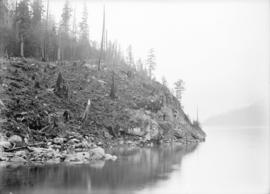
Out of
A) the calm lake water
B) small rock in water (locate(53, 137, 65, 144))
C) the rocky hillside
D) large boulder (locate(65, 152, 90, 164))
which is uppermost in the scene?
the rocky hillside

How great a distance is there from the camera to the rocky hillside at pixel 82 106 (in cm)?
3045

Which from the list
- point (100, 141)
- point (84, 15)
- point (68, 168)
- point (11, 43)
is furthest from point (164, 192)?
point (84, 15)

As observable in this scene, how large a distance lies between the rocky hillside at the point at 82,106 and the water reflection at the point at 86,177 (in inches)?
298

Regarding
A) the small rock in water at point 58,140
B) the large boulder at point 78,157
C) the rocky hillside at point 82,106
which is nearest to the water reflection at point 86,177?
the large boulder at point 78,157

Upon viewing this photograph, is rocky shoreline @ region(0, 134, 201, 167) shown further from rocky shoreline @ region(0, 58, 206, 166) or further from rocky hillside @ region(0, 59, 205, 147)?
rocky hillside @ region(0, 59, 205, 147)

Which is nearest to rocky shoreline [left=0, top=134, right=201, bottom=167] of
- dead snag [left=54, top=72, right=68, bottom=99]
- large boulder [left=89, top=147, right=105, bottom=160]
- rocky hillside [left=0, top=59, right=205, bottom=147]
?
large boulder [left=89, top=147, right=105, bottom=160]

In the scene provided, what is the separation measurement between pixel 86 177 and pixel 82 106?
20.6 meters

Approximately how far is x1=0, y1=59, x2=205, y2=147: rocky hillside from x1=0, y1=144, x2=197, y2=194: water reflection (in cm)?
756

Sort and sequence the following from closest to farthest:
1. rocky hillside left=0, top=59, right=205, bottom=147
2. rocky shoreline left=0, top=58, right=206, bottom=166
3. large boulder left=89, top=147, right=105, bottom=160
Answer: rocky shoreline left=0, top=58, right=206, bottom=166
large boulder left=89, top=147, right=105, bottom=160
rocky hillside left=0, top=59, right=205, bottom=147

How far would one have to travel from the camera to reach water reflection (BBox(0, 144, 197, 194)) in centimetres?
1658

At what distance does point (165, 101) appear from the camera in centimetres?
5509

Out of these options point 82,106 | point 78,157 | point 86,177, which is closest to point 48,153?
point 78,157

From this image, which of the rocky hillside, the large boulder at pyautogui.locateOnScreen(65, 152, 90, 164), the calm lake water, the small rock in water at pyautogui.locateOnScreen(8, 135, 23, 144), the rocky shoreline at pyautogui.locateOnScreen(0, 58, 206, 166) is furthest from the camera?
the rocky hillside

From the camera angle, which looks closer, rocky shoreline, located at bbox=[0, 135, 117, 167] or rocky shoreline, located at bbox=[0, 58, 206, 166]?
rocky shoreline, located at bbox=[0, 135, 117, 167]
